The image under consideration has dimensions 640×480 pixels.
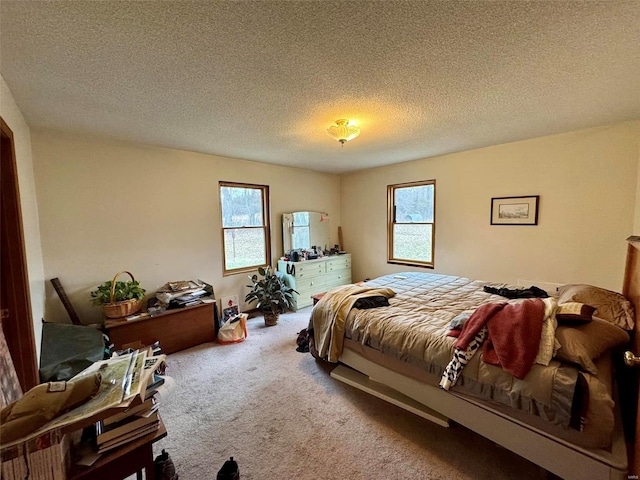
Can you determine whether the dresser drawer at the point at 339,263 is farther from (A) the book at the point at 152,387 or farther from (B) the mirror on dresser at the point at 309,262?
(A) the book at the point at 152,387

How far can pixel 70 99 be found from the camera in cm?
195

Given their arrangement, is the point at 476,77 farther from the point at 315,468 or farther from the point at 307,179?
the point at 307,179

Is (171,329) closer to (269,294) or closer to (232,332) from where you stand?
(232,332)

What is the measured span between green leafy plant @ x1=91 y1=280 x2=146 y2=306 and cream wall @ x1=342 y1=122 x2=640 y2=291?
13.3 ft

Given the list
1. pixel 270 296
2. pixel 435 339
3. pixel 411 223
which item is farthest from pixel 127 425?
pixel 411 223

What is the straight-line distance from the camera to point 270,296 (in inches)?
145

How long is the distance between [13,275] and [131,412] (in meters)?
1.49

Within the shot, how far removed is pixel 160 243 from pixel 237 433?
2463 millimetres

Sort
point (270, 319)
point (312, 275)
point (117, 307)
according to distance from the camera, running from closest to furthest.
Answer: point (117, 307) → point (270, 319) → point (312, 275)

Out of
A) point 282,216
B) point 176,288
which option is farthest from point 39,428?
point 282,216

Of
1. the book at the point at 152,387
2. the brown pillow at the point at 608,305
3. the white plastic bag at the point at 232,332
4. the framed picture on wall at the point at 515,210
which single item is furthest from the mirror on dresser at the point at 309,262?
the brown pillow at the point at 608,305

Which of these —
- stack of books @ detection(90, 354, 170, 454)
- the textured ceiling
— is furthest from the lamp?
stack of books @ detection(90, 354, 170, 454)

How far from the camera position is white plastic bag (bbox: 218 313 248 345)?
3154mm

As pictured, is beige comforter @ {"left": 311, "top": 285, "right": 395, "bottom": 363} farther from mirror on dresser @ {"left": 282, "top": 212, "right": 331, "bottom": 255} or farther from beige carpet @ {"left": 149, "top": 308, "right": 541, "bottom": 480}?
mirror on dresser @ {"left": 282, "top": 212, "right": 331, "bottom": 255}
